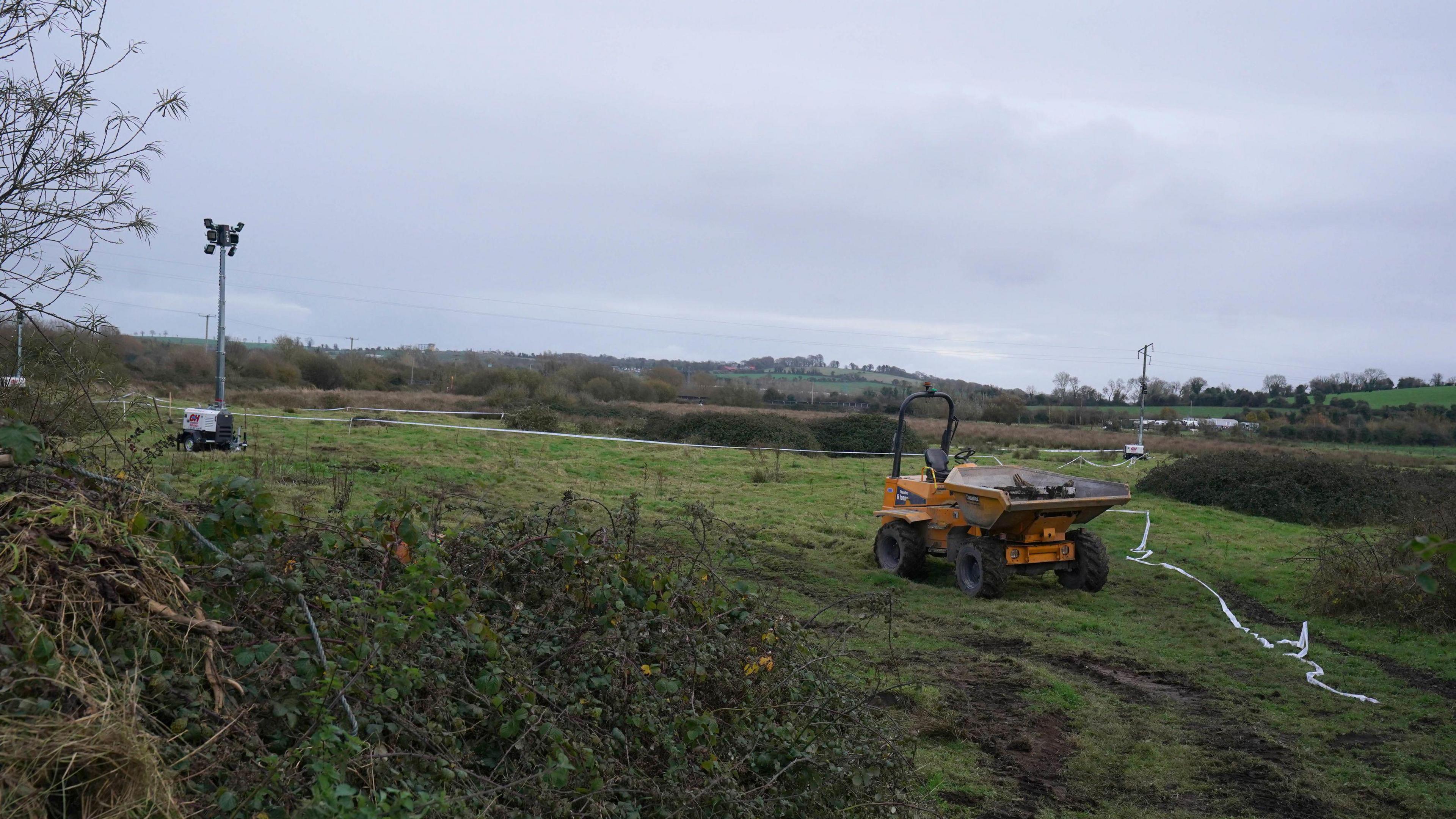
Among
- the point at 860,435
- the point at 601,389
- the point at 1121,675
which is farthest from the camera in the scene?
the point at 601,389

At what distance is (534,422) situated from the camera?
31.2 meters

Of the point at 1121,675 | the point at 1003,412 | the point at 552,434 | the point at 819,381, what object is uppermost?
the point at 819,381

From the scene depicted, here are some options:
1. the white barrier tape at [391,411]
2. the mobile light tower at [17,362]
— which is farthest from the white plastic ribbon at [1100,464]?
the mobile light tower at [17,362]

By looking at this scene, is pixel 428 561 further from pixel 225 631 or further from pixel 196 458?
pixel 196 458

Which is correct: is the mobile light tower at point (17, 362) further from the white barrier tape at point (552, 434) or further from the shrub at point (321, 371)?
the shrub at point (321, 371)

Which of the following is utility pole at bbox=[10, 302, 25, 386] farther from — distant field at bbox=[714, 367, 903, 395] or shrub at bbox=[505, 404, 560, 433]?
distant field at bbox=[714, 367, 903, 395]

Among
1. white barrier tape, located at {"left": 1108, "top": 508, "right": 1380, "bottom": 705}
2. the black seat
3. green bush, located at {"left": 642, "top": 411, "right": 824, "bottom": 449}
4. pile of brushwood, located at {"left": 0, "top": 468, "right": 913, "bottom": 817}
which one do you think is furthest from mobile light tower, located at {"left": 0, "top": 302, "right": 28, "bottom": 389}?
green bush, located at {"left": 642, "top": 411, "right": 824, "bottom": 449}

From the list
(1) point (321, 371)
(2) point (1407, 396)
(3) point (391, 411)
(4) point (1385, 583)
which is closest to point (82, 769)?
(4) point (1385, 583)

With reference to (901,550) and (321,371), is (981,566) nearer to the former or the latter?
(901,550)

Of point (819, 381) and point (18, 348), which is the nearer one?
point (18, 348)

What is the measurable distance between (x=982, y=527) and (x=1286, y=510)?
12.7m

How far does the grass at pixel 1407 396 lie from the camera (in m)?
48.2

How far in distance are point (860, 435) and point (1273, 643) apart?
81.1 feet

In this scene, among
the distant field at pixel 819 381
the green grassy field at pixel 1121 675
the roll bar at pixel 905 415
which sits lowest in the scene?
the green grassy field at pixel 1121 675
